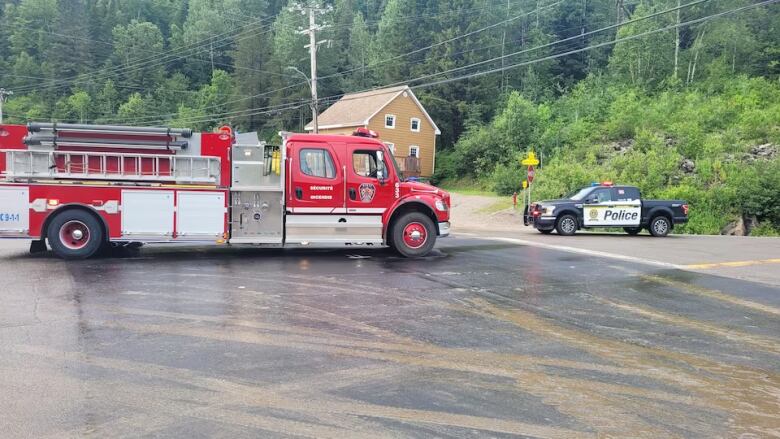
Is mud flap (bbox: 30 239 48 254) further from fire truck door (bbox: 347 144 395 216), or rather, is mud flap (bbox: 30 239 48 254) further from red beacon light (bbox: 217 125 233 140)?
fire truck door (bbox: 347 144 395 216)

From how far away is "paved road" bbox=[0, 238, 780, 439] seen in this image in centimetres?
441

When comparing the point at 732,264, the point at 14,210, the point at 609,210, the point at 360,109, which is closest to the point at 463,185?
the point at 360,109

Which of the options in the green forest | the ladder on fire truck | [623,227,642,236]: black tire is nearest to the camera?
the ladder on fire truck

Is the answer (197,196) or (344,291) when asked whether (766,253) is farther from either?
(197,196)

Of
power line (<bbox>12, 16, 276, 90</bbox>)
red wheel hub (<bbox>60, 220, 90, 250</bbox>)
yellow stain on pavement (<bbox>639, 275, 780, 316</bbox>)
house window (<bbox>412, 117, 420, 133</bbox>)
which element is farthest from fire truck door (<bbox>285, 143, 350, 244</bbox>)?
power line (<bbox>12, 16, 276, 90</bbox>)

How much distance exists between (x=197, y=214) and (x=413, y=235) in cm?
447

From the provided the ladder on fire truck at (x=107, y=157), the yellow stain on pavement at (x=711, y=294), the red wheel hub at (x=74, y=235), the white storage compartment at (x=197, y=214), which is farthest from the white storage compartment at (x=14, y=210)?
the yellow stain on pavement at (x=711, y=294)

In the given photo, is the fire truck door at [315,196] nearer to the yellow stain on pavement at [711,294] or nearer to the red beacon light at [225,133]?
the red beacon light at [225,133]

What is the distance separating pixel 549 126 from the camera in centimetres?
4672

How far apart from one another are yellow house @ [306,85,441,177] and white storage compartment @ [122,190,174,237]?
3636cm

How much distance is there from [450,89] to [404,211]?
46.6 m

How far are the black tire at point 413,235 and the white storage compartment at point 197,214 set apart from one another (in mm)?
3702

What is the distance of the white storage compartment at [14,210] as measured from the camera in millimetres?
11539

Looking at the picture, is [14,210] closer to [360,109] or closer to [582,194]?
[582,194]
